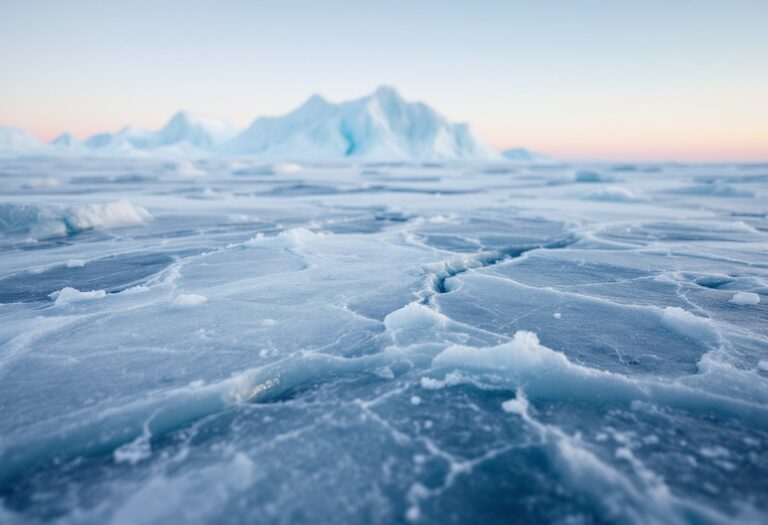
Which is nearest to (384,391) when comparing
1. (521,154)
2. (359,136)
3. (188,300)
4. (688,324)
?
(188,300)

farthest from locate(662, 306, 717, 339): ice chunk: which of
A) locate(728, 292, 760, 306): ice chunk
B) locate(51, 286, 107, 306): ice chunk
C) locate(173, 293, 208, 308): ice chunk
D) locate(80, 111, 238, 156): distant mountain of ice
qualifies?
locate(80, 111, 238, 156): distant mountain of ice

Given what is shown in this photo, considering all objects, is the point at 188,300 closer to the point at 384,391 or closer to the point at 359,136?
the point at 384,391

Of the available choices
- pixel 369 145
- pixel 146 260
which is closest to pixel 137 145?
pixel 369 145

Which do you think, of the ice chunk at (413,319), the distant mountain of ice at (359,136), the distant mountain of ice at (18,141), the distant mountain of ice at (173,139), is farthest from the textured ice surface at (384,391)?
the distant mountain of ice at (18,141)

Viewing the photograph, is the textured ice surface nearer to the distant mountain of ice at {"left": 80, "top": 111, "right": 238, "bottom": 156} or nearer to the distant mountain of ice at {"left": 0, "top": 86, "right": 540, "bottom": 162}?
the distant mountain of ice at {"left": 0, "top": 86, "right": 540, "bottom": 162}

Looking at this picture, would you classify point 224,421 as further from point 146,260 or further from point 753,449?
point 146,260

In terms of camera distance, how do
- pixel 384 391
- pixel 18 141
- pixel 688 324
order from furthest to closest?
1. pixel 18 141
2. pixel 688 324
3. pixel 384 391

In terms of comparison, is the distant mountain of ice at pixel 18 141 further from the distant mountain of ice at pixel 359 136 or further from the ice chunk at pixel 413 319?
the ice chunk at pixel 413 319
